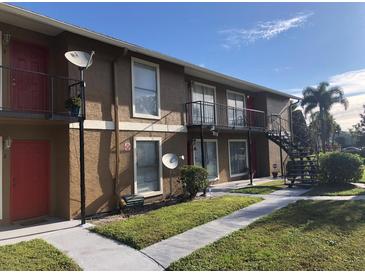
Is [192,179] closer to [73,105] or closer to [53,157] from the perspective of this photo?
[53,157]

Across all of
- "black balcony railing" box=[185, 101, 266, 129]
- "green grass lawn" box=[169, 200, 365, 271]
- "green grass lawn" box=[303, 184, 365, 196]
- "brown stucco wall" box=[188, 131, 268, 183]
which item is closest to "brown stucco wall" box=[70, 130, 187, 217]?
"black balcony railing" box=[185, 101, 266, 129]

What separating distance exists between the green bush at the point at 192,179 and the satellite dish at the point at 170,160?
0.40 m

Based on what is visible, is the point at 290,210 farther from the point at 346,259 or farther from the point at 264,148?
the point at 264,148

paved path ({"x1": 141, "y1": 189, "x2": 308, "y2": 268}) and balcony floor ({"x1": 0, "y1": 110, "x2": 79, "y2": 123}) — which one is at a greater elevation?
balcony floor ({"x1": 0, "y1": 110, "x2": 79, "y2": 123})

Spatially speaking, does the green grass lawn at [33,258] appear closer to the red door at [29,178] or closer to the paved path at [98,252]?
the paved path at [98,252]

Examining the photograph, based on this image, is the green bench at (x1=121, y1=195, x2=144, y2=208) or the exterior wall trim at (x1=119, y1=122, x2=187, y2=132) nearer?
the green bench at (x1=121, y1=195, x2=144, y2=208)

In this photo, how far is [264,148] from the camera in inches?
762

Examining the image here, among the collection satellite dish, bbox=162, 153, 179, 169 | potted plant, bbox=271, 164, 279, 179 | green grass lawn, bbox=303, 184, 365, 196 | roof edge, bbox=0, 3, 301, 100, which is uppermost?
roof edge, bbox=0, 3, 301, 100

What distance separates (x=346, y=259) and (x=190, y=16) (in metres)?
7.47

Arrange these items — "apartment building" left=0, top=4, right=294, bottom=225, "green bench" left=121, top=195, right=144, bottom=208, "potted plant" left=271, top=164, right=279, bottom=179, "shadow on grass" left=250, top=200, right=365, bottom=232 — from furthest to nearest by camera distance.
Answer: "potted plant" left=271, top=164, right=279, bottom=179, "green bench" left=121, top=195, right=144, bottom=208, "apartment building" left=0, top=4, right=294, bottom=225, "shadow on grass" left=250, top=200, right=365, bottom=232

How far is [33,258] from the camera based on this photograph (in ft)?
18.5

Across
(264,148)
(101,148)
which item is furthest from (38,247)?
(264,148)

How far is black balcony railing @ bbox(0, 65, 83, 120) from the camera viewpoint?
841cm

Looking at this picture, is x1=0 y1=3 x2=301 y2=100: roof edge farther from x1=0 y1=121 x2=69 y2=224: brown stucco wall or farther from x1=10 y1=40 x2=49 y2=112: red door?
x1=0 y1=121 x2=69 y2=224: brown stucco wall
